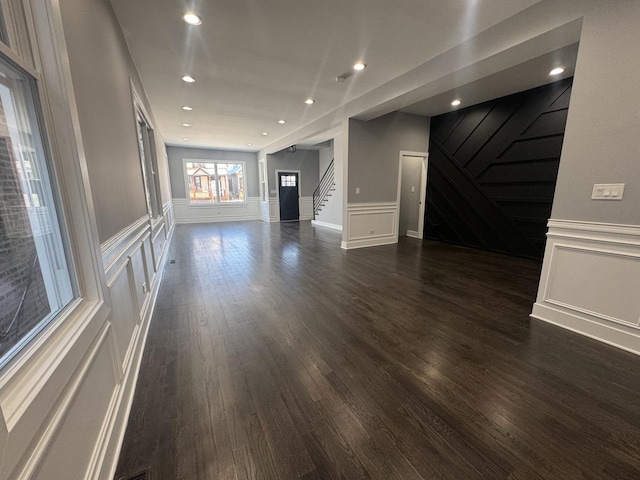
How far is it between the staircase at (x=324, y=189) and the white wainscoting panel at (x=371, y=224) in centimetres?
283

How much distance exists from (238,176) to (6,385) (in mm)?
10761

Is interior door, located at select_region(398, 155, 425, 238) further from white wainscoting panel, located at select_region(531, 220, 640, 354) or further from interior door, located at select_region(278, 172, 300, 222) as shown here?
interior door, located at select_region(278, 172, 300, 222)

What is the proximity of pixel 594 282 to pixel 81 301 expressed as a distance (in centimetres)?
361

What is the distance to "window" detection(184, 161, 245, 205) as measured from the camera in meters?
9.91

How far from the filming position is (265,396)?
1626mm

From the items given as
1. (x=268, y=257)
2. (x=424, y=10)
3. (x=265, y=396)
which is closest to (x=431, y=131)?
(x=424, y=10)

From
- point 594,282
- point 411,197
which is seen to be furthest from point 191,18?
point 411,197

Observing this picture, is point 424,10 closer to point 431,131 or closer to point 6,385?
point 6,385

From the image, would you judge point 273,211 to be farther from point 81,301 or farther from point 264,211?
point 81,301

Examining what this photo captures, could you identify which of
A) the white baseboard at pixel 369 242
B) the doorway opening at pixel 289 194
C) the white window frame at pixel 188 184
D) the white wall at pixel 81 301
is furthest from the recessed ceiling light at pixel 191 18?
the white window frame at pixel 188 184

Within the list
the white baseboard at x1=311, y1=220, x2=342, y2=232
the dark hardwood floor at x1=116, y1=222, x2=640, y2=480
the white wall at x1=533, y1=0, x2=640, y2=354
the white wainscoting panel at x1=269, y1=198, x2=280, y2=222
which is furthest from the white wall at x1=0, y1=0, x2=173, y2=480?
the white wainscoting panel at x1=269, y1=198, x2=280, y2=222

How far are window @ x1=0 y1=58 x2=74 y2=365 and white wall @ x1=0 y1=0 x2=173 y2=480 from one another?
40 mm

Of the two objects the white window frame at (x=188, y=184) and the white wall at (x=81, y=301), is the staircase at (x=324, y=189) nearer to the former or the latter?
the white window frame at (x=188, y=184)

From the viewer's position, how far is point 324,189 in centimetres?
946
